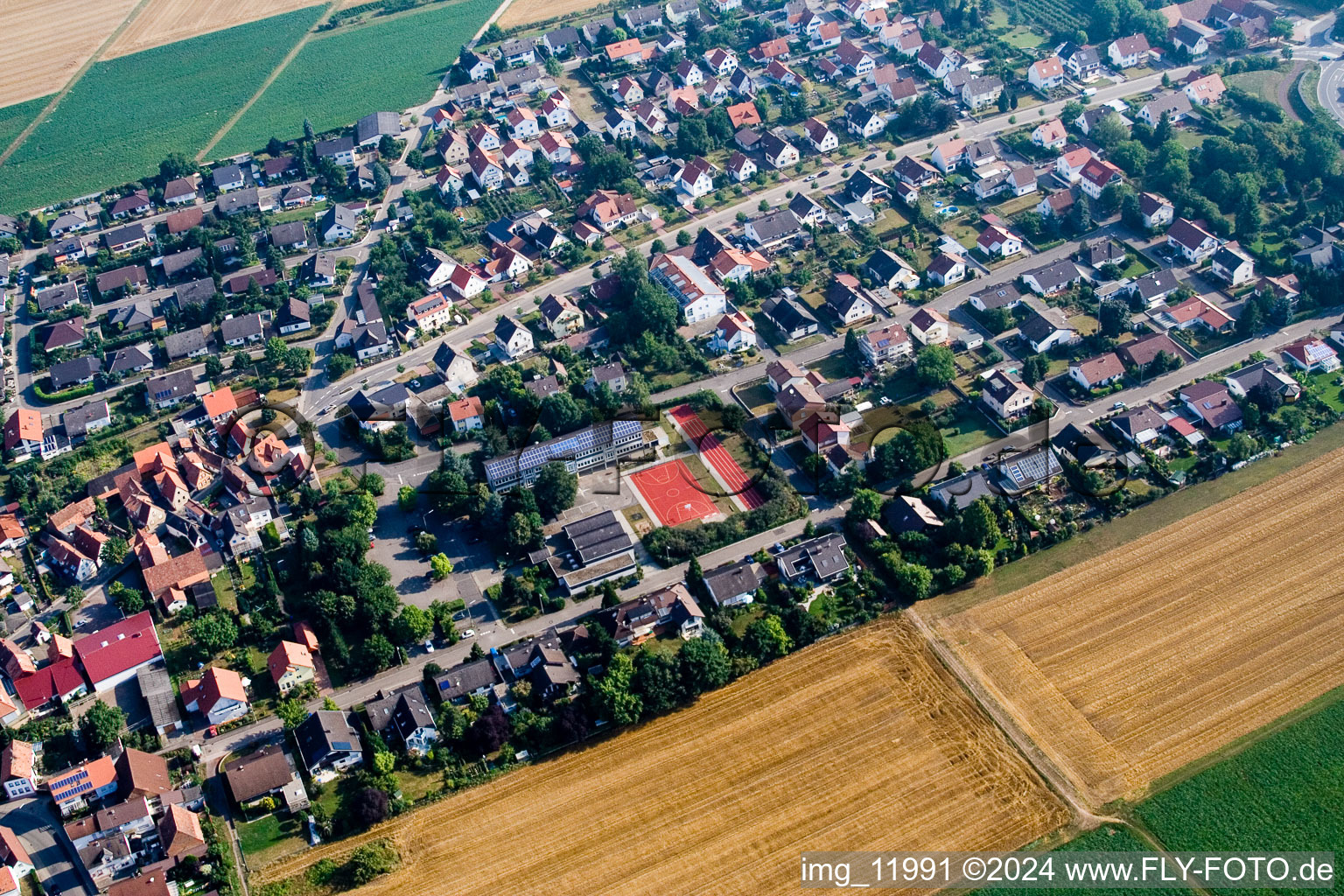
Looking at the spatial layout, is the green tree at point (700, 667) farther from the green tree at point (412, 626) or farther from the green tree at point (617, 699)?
the green tree at point (412, 626)

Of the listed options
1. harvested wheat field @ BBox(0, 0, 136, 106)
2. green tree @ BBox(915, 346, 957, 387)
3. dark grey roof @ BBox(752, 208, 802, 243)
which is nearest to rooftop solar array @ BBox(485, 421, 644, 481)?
green tree @ BBox(915, 346, 957, 387)

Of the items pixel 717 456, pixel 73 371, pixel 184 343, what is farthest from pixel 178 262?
pixel 717 456

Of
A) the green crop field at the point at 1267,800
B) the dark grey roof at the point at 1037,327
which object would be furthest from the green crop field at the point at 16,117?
the green crop field at the point at 1267,800

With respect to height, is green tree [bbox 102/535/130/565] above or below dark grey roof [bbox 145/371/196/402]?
below

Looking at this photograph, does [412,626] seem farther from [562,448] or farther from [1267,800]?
[1267,800]

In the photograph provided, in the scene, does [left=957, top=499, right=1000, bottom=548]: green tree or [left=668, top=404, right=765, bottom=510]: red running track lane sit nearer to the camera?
[left=957, top=499, right=1000, bottom=548]: green tree

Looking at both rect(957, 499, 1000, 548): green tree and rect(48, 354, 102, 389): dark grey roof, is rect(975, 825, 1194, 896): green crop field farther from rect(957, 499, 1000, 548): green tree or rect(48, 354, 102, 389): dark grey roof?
rect(48, 354, 102, 389): dark grey roof

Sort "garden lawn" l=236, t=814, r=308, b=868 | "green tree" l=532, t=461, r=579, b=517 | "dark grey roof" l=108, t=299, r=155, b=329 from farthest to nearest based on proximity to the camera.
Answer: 1. "dark grey roof" l=108, t=299, r=155, b=329
2. "green tree" l=532, t=461, r=579, b=517
3. "garden lawn" l=236, t=814, r=308, b=868
